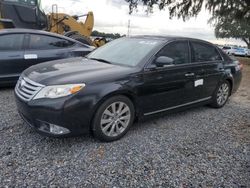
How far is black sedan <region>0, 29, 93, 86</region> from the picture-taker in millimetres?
5993

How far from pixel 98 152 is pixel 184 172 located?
1118mm

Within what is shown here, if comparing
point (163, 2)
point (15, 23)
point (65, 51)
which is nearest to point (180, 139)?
point (65, 51)

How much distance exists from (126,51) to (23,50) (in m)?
2.79

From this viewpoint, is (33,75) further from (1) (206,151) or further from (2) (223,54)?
(2) (223,54)

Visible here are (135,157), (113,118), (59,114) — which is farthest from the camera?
(113,118)

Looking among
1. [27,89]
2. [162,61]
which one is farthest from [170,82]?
[27,89]

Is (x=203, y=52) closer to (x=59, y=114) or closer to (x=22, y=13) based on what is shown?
(x=59, y=114)

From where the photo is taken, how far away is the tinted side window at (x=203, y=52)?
5.14m

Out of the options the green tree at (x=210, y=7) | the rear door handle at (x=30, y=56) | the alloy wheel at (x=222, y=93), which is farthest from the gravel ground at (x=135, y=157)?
the green tree at (x=210, y=7)

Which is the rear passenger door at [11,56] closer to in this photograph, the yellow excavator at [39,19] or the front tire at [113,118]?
the front tire at [113,118]

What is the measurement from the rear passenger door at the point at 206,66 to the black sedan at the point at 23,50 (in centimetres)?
314

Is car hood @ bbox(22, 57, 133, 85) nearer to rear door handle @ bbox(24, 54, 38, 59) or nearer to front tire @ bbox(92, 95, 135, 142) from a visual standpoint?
front tire @ bbox(92, 95, 135, 142)

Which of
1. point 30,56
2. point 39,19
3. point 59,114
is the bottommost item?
point 59,114

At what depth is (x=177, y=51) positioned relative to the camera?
4.83 m
